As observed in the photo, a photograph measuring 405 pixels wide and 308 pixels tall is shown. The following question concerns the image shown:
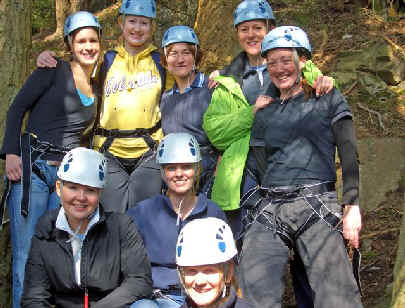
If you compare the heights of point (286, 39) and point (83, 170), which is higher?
point (286, 39)

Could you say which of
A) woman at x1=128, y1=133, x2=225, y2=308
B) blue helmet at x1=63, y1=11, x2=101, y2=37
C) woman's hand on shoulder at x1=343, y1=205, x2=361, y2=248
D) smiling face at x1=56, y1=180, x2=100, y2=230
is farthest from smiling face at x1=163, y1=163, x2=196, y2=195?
blue helmet at x1=63, y1=11, x2=101, y2=37

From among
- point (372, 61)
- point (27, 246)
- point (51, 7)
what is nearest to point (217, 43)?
point (372, 61)

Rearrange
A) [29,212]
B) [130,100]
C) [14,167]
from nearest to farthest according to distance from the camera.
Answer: [29,212], [14,167], [130,100]

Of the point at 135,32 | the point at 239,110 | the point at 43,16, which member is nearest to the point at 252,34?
the point at 239,110

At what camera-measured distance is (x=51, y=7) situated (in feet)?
63.4

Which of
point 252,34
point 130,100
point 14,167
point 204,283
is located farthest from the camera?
point 252,34

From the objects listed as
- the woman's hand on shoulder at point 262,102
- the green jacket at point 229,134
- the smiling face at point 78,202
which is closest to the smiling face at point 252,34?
the green jacket at point 229,134

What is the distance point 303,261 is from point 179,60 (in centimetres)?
206

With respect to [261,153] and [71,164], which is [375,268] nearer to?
[261,153]

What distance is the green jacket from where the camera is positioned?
5.10 m

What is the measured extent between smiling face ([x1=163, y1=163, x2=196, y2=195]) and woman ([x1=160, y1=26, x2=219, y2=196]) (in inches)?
21.1

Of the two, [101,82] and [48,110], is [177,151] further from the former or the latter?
[48,110]

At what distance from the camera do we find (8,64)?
6.03 meters

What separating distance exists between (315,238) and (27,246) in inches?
93.6
